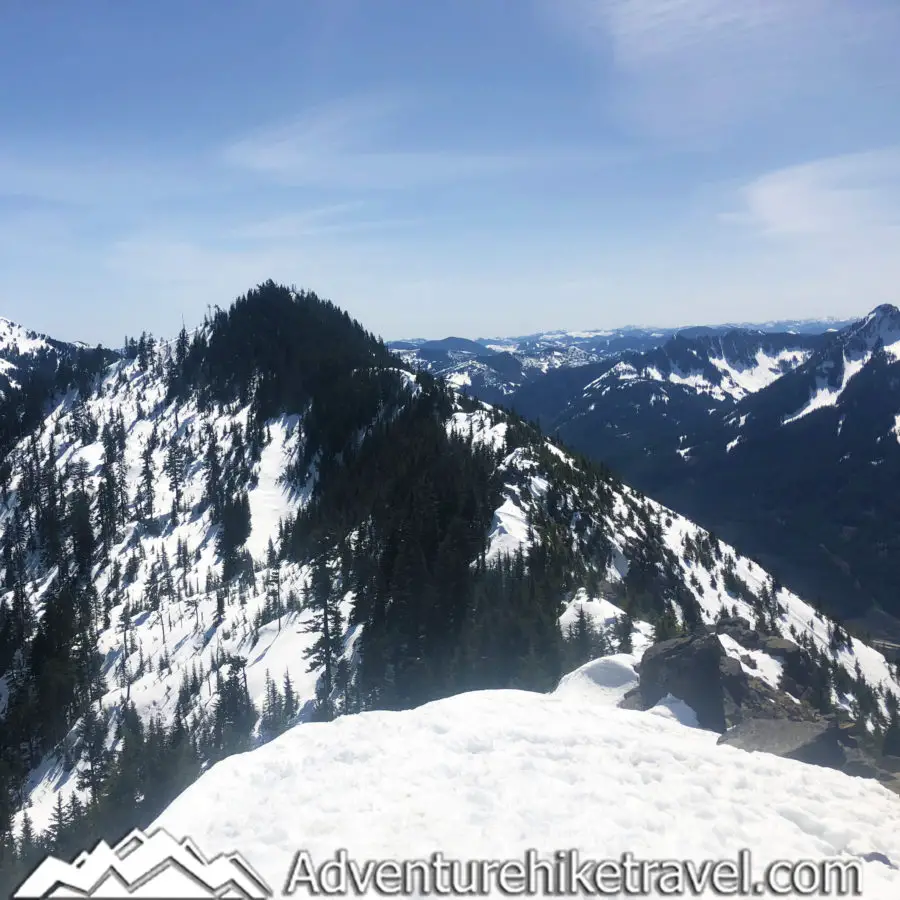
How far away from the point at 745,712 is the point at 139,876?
26.3 meters

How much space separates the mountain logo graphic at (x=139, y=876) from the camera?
383 inches

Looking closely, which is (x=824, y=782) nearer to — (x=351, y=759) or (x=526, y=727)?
(x=526, y=727)

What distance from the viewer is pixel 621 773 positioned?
55.6ft

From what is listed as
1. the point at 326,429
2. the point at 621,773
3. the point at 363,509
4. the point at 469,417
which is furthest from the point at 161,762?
the point at 326,429

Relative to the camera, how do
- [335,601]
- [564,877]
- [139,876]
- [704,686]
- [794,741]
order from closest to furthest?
[139,876]
[564,877]
[794,741]
[704,686]
[335,601]

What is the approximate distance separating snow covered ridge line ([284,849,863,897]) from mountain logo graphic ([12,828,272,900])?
1936 mm

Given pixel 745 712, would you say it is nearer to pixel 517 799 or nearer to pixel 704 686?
pixel 704 686

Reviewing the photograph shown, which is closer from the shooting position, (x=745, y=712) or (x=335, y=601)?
(x=745, y=712)

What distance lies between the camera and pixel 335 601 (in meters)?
82.1

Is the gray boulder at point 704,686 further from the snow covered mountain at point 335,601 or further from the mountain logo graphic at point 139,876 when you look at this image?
the mountain logo graphic at point 139,876

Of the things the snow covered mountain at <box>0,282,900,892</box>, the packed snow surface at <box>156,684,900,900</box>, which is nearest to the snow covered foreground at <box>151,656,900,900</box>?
the packed snow surface at <box>156,684,900,900</box>

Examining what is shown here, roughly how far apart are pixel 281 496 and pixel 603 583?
126824 millimetres

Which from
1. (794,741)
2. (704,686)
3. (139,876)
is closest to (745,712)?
(704,686)

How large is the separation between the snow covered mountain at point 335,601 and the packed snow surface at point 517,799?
2.00 m
